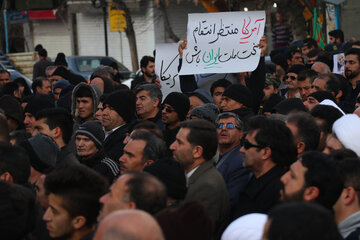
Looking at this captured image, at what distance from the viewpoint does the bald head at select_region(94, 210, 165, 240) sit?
263 cm

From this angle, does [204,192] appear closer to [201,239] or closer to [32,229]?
[32,229]

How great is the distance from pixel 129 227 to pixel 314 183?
1673 mm

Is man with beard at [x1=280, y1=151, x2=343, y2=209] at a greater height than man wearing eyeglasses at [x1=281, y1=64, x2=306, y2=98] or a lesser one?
greater

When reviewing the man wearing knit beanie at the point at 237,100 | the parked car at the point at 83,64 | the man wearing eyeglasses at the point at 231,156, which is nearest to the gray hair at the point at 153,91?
the man wearing knit beanie at the point at 237,100

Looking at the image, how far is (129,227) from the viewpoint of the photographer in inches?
105

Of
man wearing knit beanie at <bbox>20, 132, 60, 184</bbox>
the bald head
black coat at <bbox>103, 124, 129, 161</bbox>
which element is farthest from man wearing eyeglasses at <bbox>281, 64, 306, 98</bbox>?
the bald head

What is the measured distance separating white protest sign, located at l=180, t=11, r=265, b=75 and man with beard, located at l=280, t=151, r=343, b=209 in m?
4.23

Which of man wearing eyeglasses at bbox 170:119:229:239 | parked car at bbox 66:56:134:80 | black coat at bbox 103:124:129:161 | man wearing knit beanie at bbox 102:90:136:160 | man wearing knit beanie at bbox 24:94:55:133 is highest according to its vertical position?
man wearing eyeglasses at bbox 170:119:229:239

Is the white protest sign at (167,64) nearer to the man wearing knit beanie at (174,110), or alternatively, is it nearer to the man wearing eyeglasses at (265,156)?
the man wearing knit beanie at (174,110)

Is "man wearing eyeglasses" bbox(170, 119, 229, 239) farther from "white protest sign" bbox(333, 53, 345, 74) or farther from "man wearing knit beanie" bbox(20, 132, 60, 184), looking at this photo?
"white protest sign" bbox(333, 53, 345, 74)

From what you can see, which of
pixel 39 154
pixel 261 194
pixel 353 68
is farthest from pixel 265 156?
pixel 353 68

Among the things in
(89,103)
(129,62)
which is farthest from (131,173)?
(129,62)

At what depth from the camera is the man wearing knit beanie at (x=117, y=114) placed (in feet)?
24.0

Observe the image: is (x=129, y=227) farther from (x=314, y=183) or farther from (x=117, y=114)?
(x=117, y=114)
